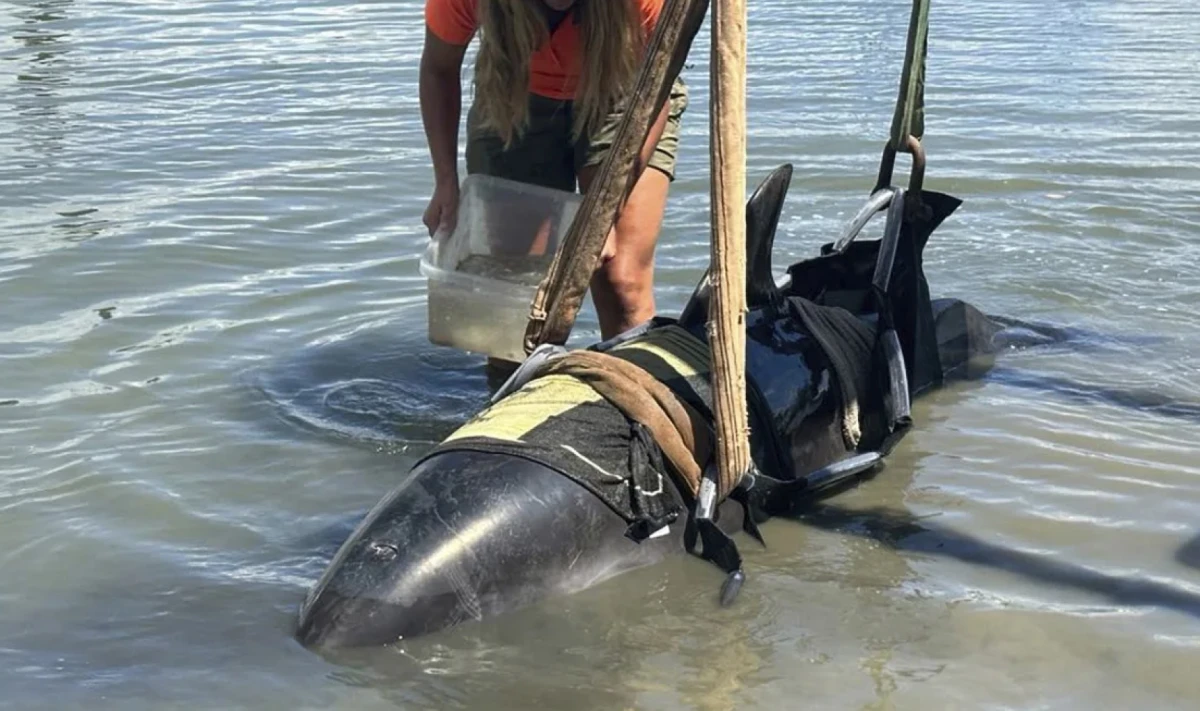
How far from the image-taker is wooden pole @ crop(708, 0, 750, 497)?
3551 millimetres

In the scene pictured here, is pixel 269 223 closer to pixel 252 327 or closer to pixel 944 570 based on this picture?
pixel 252 327

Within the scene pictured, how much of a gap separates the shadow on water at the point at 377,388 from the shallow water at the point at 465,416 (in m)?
0.02

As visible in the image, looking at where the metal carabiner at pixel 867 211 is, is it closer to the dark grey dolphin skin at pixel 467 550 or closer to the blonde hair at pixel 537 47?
the blonde hair at pixel 537 47

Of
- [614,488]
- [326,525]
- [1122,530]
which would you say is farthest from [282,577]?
[1122,530]

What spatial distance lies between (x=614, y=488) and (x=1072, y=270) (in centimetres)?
384

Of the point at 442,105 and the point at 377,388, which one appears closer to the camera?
the point at 442,105

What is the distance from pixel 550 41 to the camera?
16.2ft

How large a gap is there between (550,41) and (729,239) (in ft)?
5.10

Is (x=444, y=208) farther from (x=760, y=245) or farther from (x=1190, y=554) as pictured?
(x=1190, y=554)

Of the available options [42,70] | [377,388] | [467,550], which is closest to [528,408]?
[467,550]

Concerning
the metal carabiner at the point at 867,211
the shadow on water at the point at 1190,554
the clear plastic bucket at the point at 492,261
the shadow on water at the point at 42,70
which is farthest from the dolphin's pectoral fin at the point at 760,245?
Answer: the shadow on water at the point at 42,70

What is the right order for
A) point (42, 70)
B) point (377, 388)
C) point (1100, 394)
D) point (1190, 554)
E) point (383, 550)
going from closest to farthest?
1. point (383, 550)
2. point (1190, 554)
3. point (1100, 394)
4. point (377, 388)
5. point (42, 70)

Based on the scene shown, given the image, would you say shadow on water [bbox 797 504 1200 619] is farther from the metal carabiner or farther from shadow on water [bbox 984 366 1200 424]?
shadow on water [bbox 984 366 1200 424]

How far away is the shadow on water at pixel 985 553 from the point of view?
12.9ft
